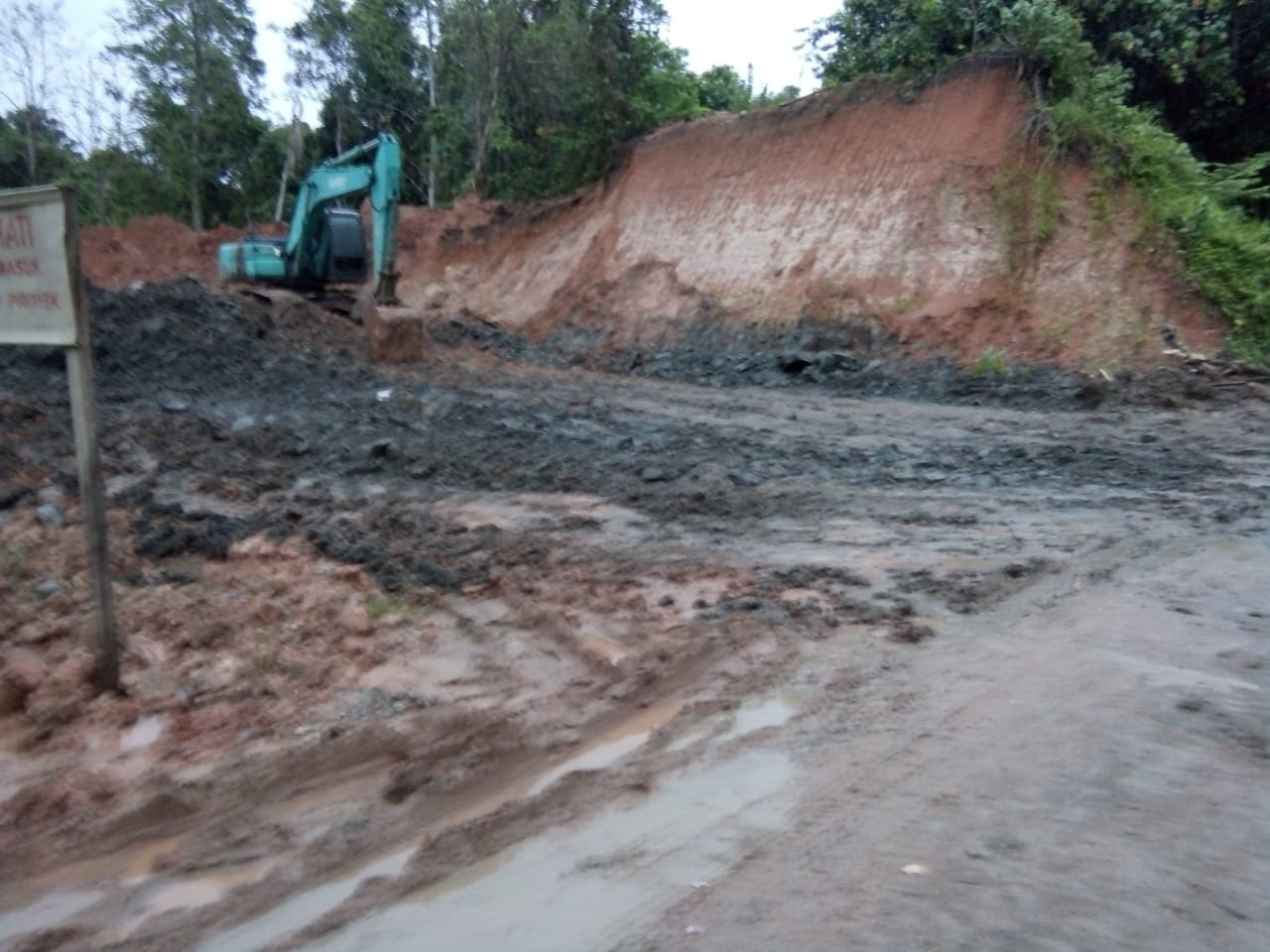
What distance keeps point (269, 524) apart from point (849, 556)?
3830 mm

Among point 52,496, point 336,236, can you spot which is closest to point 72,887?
point 52,496

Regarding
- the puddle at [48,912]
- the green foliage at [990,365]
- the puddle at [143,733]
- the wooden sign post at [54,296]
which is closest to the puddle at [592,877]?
the puddle at [48,912]

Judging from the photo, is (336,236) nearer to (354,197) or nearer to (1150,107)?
(354,197)

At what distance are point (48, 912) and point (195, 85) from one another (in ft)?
111

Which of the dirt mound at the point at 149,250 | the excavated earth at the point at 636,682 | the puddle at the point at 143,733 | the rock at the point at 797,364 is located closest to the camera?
the excavated earth at the point at 636,682

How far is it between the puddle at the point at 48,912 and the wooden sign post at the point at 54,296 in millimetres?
1746

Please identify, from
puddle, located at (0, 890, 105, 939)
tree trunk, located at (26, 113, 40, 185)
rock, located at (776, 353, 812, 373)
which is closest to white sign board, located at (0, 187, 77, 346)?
puddle, located at (0, 890, 105, 939)

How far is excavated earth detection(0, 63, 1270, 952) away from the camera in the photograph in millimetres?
3355

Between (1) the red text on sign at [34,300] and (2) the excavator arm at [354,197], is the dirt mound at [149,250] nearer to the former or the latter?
(2) the excavator arm at [354,197]

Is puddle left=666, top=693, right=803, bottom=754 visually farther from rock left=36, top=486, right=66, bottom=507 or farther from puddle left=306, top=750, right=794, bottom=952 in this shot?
rock left=36, top=486, right=66, bottom=507

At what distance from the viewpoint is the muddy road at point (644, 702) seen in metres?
3.33

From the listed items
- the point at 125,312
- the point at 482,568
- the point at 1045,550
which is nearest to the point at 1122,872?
the point at 1045,550

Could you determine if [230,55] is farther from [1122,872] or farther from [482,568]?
[1122,872]

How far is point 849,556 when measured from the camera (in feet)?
22.1
